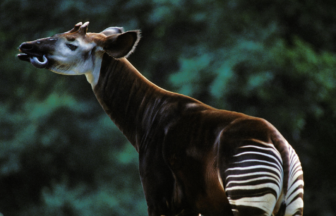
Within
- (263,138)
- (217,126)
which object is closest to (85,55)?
(217,126)

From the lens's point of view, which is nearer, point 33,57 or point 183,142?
point 183,142

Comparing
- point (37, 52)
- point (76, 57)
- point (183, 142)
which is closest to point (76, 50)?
point (76, 57)

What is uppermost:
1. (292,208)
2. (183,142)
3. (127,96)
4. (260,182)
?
(127,96)

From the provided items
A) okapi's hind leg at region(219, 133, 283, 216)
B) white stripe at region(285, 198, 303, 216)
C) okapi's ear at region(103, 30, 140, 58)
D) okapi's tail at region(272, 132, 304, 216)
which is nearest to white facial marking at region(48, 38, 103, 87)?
okapi's ear at region(103, 30, 140, 58)

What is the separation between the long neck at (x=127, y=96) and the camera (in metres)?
2.84

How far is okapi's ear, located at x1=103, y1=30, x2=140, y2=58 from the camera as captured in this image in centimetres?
270

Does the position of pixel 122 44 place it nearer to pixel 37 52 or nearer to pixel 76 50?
pixel 76 50

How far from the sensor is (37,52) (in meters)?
2.78

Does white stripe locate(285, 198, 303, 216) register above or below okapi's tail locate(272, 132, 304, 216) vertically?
below

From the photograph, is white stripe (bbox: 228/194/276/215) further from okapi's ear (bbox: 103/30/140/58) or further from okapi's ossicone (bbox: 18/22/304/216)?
okapi's ear (bbox: 103/30/140/58)

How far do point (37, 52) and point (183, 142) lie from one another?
44.9 inches

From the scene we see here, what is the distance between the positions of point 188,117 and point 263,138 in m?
0.60

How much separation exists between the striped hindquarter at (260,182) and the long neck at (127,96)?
2.89 feet

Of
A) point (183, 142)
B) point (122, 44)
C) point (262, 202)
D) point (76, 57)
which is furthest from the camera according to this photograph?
point (76, 57)
